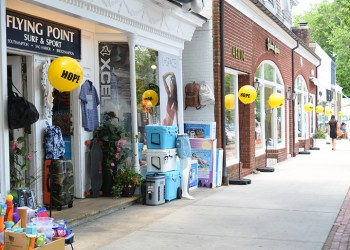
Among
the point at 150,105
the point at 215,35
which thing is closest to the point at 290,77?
the point at 215,35

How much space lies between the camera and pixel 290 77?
20938mm

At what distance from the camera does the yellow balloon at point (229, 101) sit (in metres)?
13.0

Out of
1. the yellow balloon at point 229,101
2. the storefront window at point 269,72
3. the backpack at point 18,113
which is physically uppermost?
the storefront window at point 269,72

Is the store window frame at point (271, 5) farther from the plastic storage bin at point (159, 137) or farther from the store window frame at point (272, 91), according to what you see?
the plastic storage bin at point (159, 137)

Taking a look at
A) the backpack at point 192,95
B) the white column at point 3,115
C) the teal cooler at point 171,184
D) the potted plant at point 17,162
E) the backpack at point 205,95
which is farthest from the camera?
the backpack at point 192,95

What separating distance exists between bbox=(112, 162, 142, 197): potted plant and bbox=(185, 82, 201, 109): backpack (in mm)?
3122

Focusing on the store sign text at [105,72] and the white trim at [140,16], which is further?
the store sign text at [105,72]

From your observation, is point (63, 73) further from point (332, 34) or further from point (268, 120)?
point (332, 34)

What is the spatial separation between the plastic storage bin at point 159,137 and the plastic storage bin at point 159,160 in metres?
0.10

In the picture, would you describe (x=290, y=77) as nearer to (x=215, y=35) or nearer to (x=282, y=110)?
(x=282, y=110)

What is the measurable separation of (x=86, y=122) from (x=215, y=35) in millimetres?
4418

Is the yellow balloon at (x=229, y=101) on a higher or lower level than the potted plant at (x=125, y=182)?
higher

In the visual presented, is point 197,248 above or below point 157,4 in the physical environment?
below

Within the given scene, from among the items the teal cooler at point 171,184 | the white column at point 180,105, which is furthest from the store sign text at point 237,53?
the teal cooler at point 171,184
